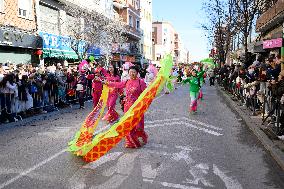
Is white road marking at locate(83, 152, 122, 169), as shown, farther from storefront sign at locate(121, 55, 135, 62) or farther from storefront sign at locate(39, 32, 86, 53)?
storefront sign at locate(121, 55, 135, 62)

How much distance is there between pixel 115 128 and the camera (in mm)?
6883

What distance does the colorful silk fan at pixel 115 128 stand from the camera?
6762 millimetres

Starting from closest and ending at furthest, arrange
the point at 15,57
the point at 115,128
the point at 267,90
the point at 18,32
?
the point at 115,128 → the point at 267,90 → the point at 18,32 → the point at 15,57

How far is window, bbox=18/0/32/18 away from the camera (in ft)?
77.4

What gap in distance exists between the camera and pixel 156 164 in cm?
692

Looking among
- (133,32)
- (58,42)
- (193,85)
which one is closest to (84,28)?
(58,42)

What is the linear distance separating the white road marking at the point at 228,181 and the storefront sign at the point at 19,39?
1703 centimetres

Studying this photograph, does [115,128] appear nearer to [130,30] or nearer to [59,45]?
[59,45]

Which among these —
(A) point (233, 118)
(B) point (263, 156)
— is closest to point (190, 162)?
(B) point (263, 156)

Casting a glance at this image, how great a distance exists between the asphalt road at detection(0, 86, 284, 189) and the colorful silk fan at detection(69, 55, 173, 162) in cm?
24

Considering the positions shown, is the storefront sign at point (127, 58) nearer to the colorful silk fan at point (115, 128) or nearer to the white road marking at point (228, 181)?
the colorful silk fan at point (115, 128)

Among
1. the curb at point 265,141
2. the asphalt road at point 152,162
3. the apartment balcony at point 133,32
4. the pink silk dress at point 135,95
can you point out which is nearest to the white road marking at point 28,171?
the asphalt road at point 152,162

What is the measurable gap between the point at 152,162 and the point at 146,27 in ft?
208

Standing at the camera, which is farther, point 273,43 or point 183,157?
point 273,43
